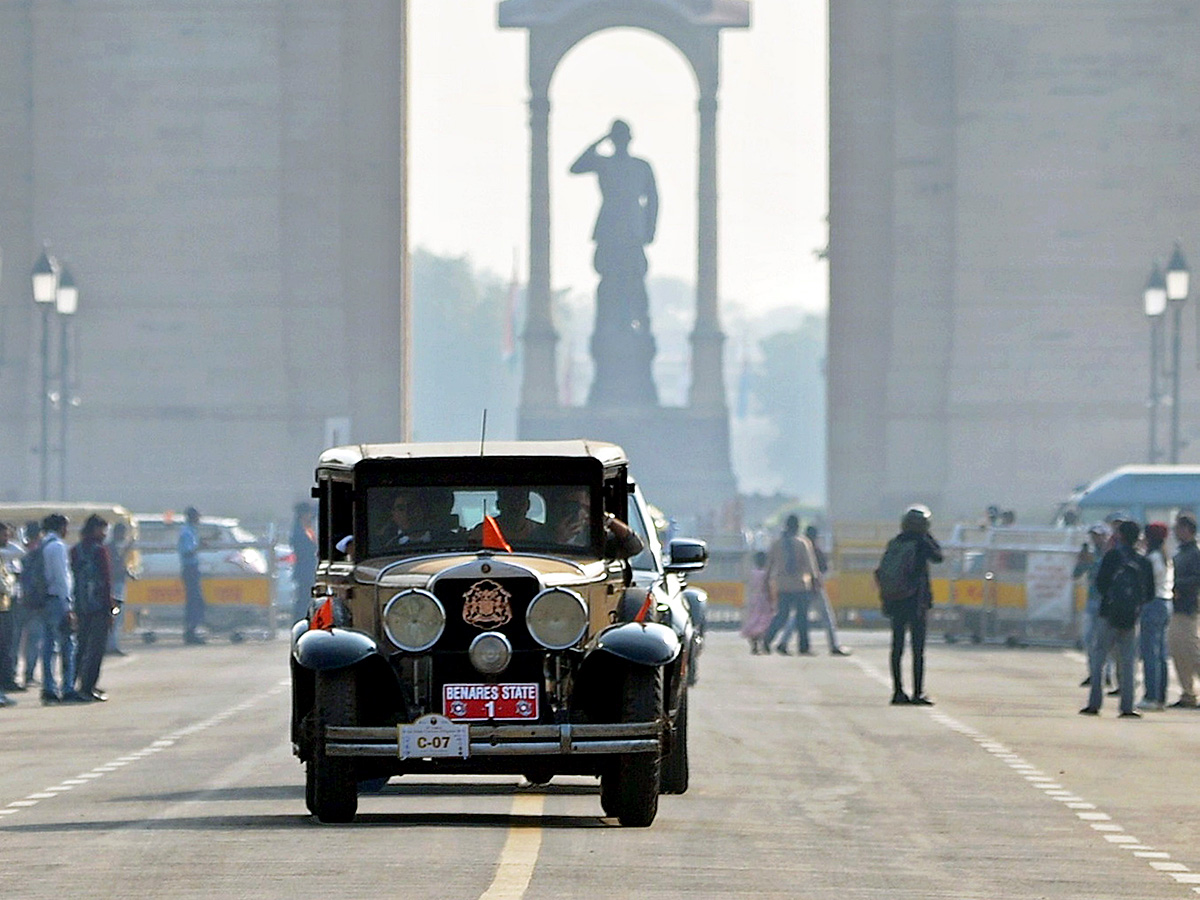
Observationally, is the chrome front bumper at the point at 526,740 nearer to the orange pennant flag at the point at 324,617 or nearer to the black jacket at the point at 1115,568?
the orange pennant flag at the point at 324,617

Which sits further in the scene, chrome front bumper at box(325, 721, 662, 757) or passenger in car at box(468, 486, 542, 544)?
passenger in car at box(468, 486, 542, 544)

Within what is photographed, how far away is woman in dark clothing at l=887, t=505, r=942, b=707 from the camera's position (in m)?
25.0

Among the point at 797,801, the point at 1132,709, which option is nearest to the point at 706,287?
the point at 1132,709

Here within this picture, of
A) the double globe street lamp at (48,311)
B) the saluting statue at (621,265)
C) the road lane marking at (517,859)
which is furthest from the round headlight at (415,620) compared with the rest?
the saluting statue at (621,265)

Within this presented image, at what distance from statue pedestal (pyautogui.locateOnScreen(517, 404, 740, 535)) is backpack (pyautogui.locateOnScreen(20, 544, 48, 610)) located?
49.6 metres

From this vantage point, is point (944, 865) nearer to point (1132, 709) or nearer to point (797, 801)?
point (797, 801)

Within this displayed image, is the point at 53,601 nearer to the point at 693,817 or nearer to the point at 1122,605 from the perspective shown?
the point at 1122,605

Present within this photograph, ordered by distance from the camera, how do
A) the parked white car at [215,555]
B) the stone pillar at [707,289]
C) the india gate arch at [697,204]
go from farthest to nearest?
the stone pillar at [707,289] → the india gate arch at [697,204] → the parked white car at [215,555]

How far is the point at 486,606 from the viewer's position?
13.3 m

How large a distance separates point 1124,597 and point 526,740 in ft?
39.9

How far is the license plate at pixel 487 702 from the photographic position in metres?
13.2

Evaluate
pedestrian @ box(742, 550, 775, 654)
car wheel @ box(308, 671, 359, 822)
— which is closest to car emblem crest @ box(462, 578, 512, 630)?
car wheel @ box(308, 671, 359, 822)

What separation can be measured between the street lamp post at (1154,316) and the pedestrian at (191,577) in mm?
16449

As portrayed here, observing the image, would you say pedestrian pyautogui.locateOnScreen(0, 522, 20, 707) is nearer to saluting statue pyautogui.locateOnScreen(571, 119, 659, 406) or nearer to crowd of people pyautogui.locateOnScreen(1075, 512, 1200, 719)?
crowd of people pyautogui.locateOnScreen(1075, 512, 1200, 719)
